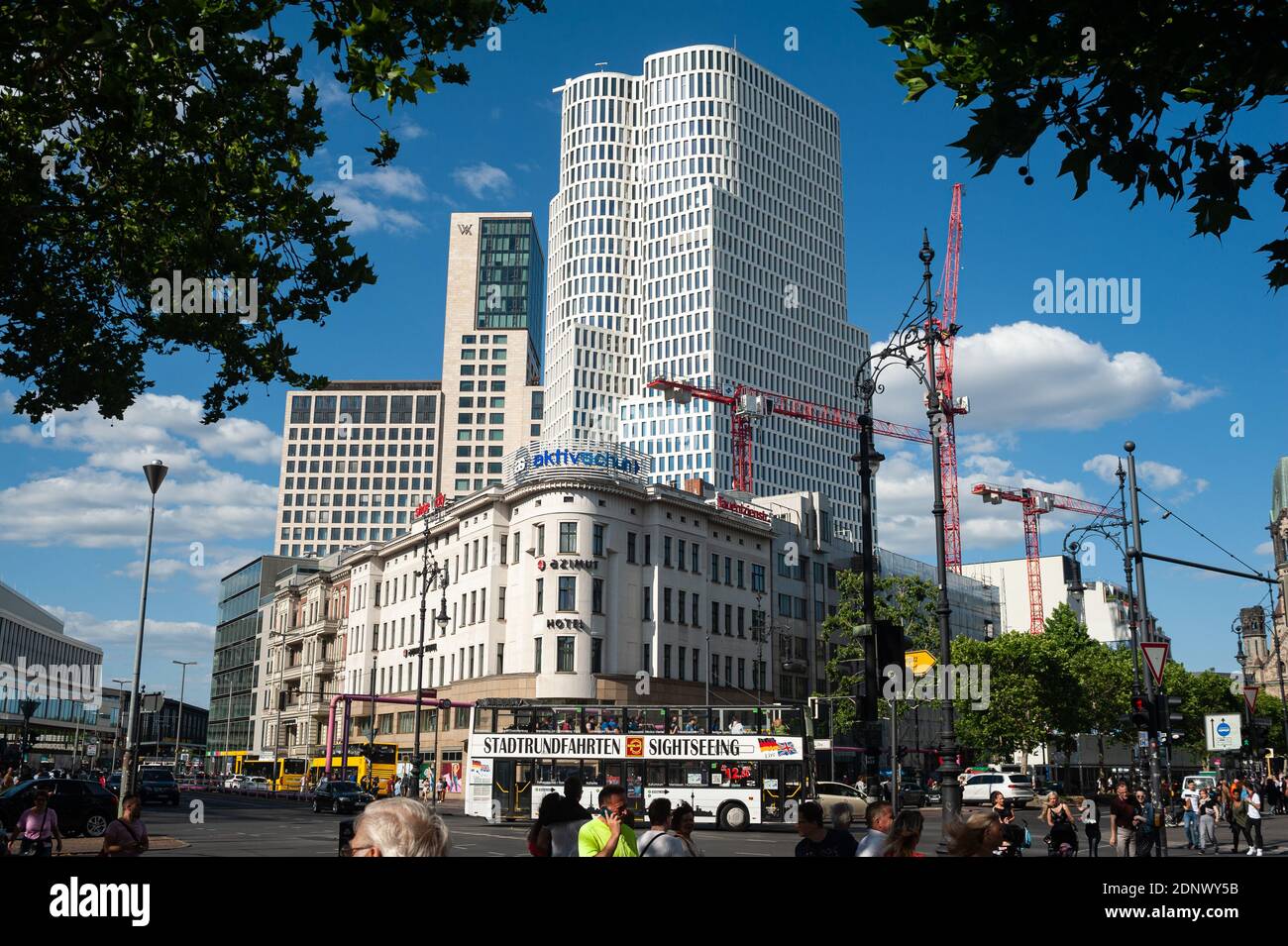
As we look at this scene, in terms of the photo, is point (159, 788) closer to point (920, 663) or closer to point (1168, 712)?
point (920, 663)

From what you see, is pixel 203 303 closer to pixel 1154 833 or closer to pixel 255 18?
pixel 255 18

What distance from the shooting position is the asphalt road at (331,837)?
90.7ft

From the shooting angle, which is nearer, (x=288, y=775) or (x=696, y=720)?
(x=696, y=720)

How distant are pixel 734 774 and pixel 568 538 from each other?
30792 mm

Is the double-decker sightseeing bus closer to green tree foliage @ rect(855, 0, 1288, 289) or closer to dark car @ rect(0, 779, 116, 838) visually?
dark car @ rect(0, 779, 116, 838)

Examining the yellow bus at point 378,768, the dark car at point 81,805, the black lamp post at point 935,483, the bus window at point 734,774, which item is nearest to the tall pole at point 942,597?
the black lamp post at point 935,483

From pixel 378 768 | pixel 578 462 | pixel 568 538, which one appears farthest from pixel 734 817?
pixel 378 768

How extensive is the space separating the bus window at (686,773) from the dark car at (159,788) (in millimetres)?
30658

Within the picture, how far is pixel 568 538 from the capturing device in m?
68.9

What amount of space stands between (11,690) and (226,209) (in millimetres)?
136535

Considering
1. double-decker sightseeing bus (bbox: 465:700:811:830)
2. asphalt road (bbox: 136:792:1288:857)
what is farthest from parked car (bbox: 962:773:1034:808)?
double-decker sightseeing bus (bbox: 465:700:811:830)

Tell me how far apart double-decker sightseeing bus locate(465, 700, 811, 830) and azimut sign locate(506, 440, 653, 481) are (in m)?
29.2
